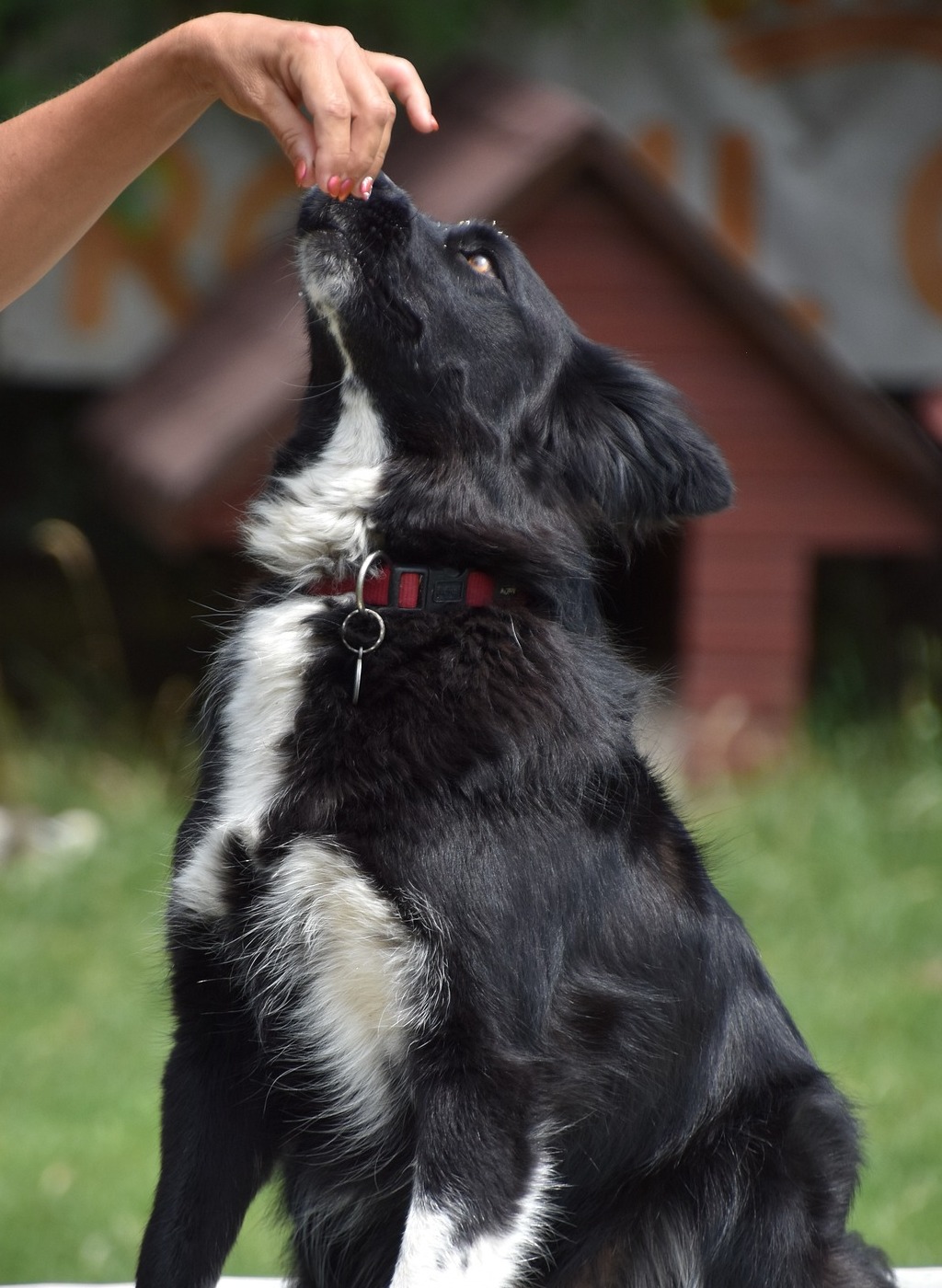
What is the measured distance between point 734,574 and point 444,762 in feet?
14.0

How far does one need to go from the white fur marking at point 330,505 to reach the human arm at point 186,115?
48 cm

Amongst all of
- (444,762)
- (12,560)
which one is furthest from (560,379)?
(12,560)

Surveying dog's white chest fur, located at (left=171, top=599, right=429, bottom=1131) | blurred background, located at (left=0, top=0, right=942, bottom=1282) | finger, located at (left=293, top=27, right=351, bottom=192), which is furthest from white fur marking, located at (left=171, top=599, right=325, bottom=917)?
blurred background, located at (left=0, top=0, right=942, bottom=1282)

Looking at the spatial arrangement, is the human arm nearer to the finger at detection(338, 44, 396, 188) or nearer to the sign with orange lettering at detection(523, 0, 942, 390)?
the finger at detection(338, 44, 396, 188)

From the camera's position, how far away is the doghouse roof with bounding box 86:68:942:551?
228 inches

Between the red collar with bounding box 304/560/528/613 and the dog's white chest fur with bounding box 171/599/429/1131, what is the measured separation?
0.07 m

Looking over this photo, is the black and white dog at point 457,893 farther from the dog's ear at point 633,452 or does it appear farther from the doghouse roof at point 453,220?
the doghouse roof at point 453,220

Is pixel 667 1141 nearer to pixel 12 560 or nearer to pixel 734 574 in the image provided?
pixel 734 574

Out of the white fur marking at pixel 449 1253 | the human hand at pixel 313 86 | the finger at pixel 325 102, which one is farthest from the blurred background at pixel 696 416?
the finger at pixel 325 102

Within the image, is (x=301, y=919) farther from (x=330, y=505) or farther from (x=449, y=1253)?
(x=330, y=505)

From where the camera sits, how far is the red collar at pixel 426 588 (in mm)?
2350

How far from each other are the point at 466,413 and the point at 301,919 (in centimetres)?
82

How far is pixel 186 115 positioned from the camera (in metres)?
2.26

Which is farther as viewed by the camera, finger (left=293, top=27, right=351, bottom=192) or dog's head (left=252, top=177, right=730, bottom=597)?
dog's head (left=252, top=177, right=730, bottom=597)
